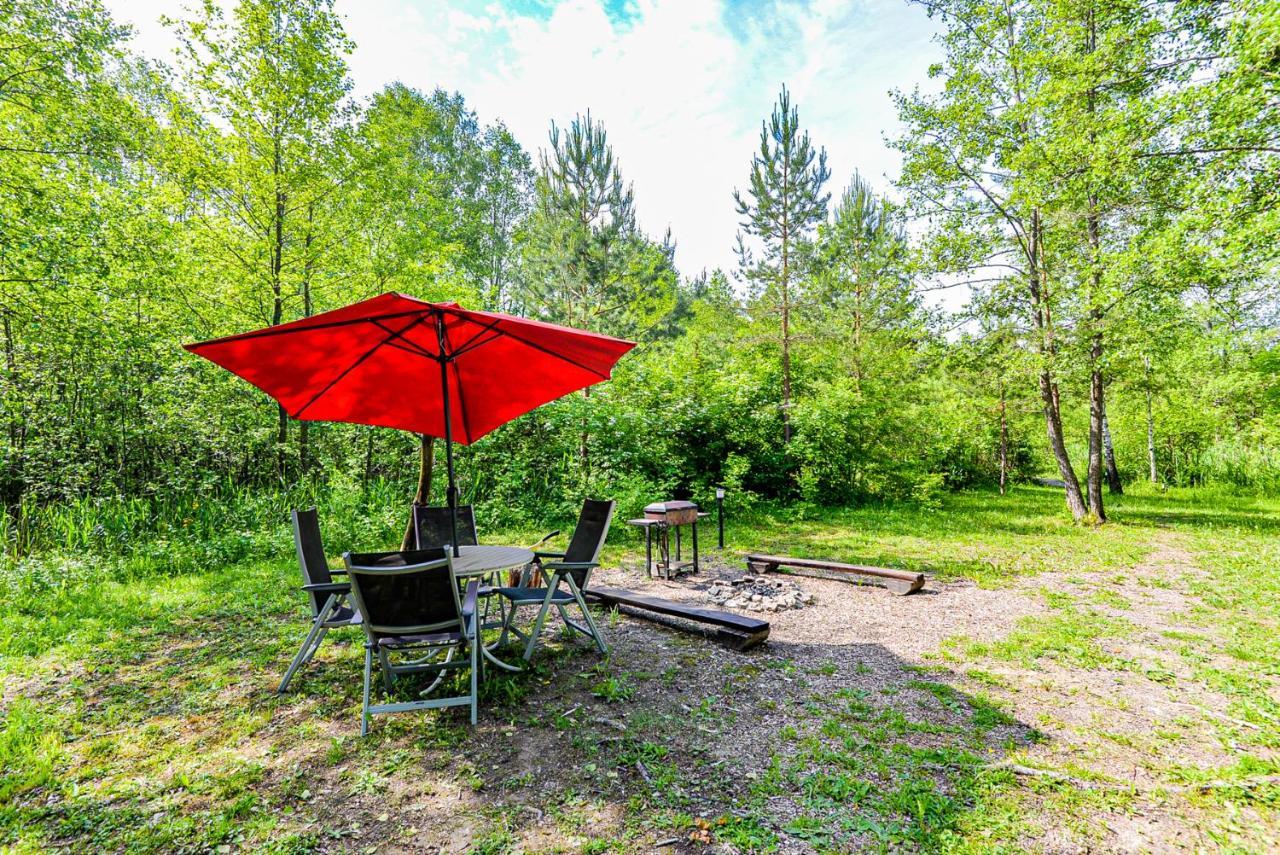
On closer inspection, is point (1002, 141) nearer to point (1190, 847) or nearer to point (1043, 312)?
point (1043, 312)

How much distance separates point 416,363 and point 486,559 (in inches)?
62.3

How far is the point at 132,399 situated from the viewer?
6.68 metres

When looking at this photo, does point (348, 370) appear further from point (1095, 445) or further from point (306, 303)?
point (1095, 445)

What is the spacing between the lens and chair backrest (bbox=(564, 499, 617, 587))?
3.72 meters

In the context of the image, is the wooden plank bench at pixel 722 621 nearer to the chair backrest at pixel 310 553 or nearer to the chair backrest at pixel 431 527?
the chair backrest at pixel 431 527

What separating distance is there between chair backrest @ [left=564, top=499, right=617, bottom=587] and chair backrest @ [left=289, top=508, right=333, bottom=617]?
158 centimetres

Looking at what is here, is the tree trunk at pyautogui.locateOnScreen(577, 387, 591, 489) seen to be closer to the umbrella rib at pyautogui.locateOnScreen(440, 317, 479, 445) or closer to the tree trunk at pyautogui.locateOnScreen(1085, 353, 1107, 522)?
the umbrella rib at pyautogui.locateOnScreen(440, 317, 479, 445)

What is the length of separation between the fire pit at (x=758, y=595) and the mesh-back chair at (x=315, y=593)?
300cm

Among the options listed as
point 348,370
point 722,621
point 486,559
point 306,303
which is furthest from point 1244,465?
point 306,303

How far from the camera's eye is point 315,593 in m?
3.19

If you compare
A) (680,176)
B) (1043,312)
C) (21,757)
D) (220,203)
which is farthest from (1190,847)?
(680,176)

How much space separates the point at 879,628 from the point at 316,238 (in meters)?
8.63

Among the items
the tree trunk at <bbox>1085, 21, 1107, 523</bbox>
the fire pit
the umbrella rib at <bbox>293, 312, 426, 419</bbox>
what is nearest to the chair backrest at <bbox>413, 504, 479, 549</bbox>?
the umbrella rib at <bbox>293, 312, 426, 419</bbox>

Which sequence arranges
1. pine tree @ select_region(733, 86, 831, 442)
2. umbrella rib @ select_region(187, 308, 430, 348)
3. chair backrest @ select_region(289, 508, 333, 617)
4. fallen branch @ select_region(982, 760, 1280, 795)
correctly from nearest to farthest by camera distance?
fallen branch @ select_region(982, 760, 1280, 795) → umbrella rib @ select_region(187, 308, 430, 348) → chair backrest @ select_region(289, 508, 333, 617) → pine tree @ select_region(733, 86, 831, 442)
